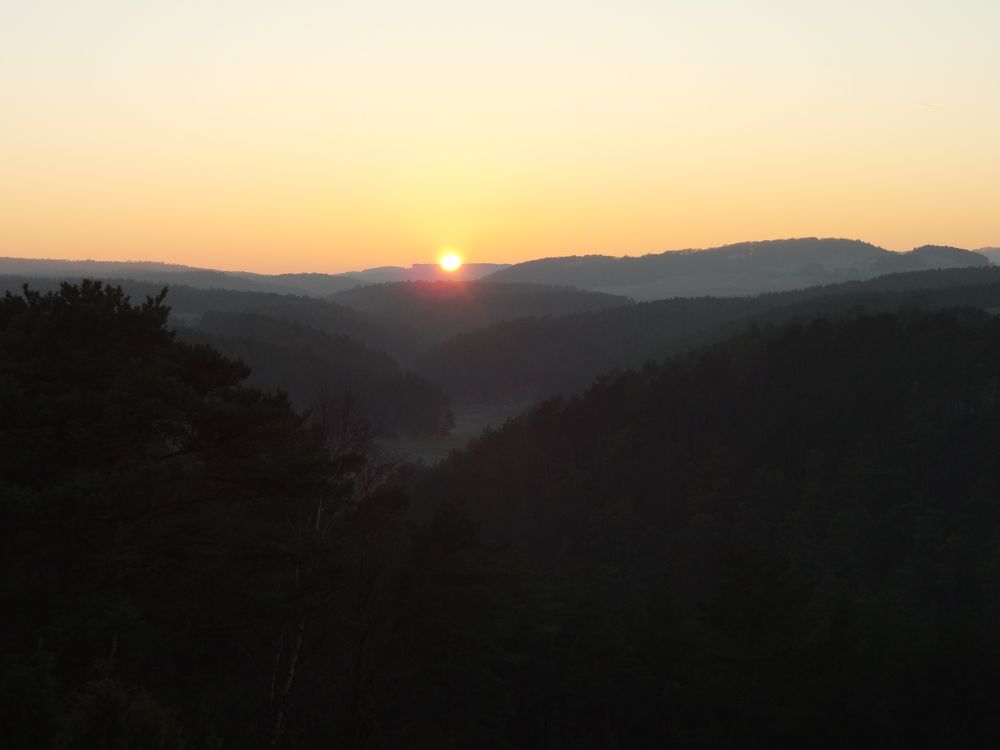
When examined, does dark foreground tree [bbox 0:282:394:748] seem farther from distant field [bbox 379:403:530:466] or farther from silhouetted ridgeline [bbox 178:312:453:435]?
silhouetted ridgeline [bbox 178:312:453:435]

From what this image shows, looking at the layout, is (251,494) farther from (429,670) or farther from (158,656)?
(429,670)

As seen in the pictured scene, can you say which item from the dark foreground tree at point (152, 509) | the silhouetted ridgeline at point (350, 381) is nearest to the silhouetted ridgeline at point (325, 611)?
the dark foreground tree at point (152, 509)

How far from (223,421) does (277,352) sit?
14534 centimetres

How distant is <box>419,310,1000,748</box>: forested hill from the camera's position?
98.5ft

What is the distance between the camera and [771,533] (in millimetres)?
71500

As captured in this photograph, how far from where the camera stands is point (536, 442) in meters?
94.5

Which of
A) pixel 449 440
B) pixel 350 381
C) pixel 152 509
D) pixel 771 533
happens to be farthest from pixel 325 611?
pixel 449 440

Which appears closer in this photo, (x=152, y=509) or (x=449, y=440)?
(x=152, y=509)

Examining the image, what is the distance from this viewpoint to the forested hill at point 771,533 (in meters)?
30.0

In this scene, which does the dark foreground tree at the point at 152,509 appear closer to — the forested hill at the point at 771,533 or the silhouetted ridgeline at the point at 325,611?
the silhouetted ridgeline at the point at 325,611

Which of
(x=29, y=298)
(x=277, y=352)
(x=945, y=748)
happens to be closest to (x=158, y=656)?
(x=29, y=298)

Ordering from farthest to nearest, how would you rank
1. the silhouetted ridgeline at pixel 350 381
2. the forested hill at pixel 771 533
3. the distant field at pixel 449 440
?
1. the silhouetted ridgeline at pixel 350 381
2. the distant field at pixel 449 440
3. the forested hill at pixel 771 533

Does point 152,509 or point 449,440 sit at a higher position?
point 152,509

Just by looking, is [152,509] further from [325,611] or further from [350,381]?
[350,381]
